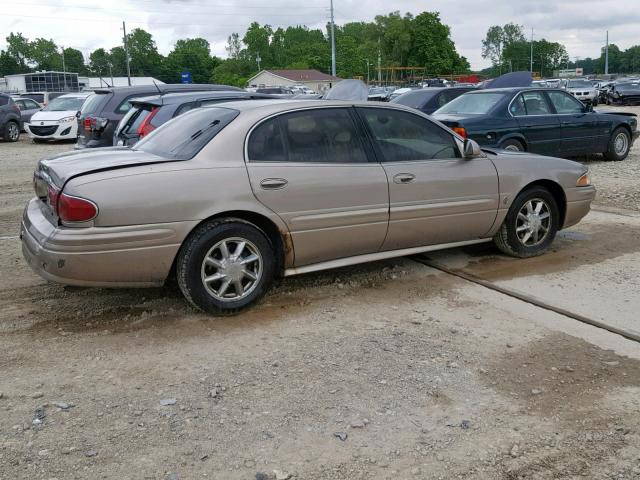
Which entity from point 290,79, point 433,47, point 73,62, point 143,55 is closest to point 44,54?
point 73,62

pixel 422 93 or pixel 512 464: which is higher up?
pixel 422 93

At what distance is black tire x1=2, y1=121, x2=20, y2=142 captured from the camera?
71.8ft

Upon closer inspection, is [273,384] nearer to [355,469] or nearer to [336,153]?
[355,469]

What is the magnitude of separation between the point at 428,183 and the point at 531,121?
256 inches

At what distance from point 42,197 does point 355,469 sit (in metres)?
3.24

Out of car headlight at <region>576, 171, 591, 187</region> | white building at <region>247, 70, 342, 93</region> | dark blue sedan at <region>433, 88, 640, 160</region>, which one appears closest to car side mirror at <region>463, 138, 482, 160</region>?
car headlight at <region>576, 171, 591, 187</region>

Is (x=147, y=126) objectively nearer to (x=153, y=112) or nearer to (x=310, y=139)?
(x=153, y=112)

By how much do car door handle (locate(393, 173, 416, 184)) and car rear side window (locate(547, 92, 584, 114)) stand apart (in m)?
7.41

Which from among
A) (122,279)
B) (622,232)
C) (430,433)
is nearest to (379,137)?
(122,279)

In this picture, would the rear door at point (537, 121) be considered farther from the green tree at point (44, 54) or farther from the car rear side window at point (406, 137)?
the green tree at point (44, 54)

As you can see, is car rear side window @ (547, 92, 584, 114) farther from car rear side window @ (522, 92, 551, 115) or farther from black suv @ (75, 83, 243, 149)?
black suv @ (75, 83, 243, 149)

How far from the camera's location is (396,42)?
355 feet

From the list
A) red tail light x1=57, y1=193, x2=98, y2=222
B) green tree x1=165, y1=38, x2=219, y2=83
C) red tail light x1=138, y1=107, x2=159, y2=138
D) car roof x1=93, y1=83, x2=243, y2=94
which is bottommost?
red tail light x1=57, y1=193, x2=98, y2=222

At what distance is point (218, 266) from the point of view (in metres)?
4.77
